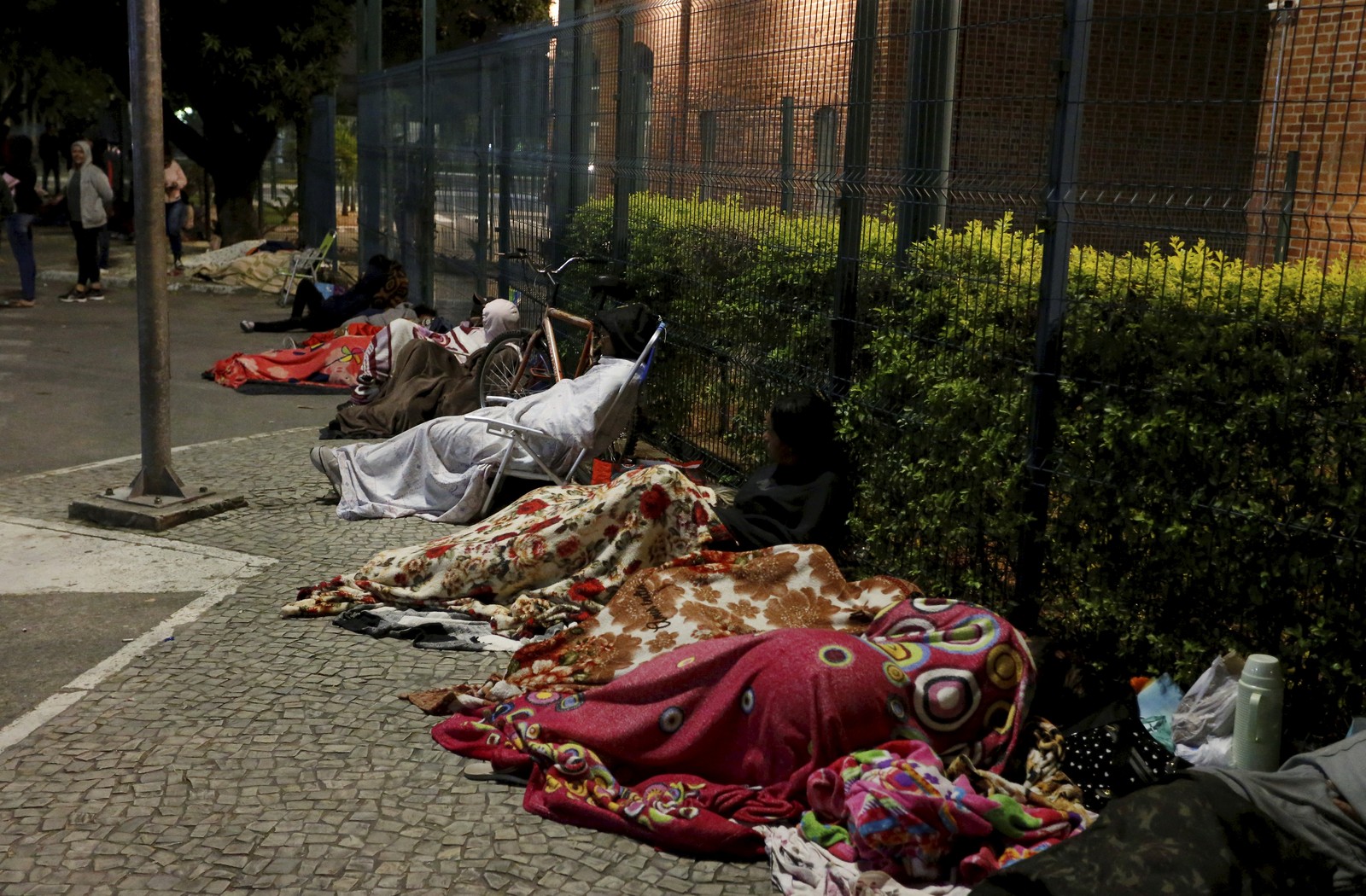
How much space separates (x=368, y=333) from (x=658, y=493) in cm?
725

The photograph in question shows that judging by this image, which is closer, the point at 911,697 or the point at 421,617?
the point at 911,697

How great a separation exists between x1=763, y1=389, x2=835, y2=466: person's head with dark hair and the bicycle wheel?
12.9ft

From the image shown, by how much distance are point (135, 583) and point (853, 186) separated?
3.66m

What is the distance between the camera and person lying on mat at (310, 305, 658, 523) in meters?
7.38

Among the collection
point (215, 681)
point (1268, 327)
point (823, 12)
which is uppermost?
point (823, 12)

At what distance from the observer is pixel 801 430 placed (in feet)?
18.9

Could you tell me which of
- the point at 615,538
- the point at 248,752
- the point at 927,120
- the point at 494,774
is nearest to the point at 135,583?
the point at 248,752

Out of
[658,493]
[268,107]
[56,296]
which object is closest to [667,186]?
[658,493]

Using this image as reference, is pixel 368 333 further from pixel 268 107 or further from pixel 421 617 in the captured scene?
pixel 268 107

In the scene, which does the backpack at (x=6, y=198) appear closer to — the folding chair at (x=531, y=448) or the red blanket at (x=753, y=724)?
the folding chair at (x=531, y=448)

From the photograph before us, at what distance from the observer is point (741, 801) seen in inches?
158

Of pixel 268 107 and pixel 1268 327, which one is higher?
pixel 268 107

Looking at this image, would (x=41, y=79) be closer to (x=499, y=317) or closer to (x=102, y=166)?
(x=102, y=166)

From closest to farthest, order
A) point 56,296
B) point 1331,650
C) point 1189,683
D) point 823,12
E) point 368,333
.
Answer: point 1331,650
point 1189,683
point 823,12
point 368,333
point 56,296
